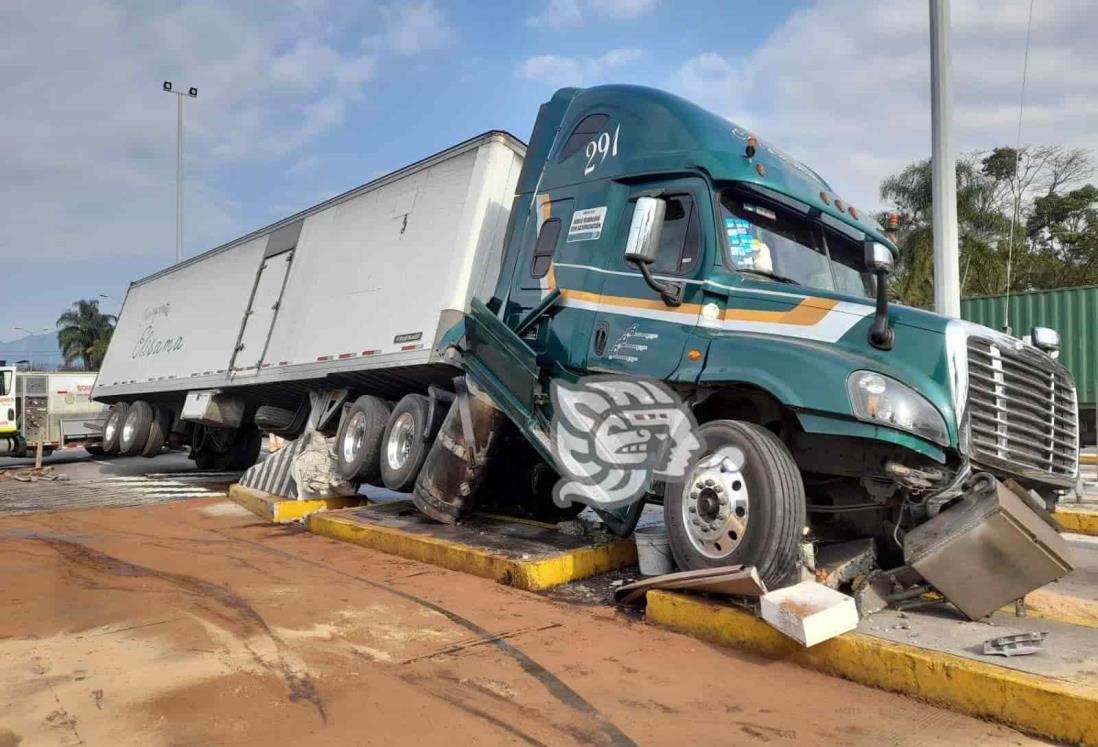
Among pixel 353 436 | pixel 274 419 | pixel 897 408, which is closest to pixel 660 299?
pixel 897 408

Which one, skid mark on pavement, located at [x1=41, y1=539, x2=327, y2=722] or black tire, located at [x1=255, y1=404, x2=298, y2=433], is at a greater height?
black tire, located at [x1=255, y1=404, x2=298, y2=433]

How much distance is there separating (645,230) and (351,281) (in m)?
5.27

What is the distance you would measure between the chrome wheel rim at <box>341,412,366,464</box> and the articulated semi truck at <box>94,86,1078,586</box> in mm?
27

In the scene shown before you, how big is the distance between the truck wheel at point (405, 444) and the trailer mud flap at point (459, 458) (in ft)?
1.77

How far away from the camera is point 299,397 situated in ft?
36.6

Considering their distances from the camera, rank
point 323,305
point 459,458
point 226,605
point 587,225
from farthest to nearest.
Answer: point 323,305, point 459,458, point 587,225, point 226,605

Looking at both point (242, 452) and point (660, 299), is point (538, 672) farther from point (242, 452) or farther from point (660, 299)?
point (242, 452)

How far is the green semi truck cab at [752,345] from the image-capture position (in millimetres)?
4445

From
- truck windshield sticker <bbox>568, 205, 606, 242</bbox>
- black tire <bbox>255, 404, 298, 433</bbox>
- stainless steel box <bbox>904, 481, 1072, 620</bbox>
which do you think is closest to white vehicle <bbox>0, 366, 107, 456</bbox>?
black tire <bbox>255, 404, 298, 433</bbox>

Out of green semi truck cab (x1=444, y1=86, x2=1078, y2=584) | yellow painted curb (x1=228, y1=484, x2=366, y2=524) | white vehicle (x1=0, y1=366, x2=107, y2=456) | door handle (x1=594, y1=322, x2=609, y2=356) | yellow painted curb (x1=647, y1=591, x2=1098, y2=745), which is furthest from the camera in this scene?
white vehicle (x1=0, y1=366, x2=107, y2=456)

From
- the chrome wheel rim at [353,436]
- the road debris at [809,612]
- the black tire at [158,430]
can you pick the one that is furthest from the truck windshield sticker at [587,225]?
the black tire at [158,430]

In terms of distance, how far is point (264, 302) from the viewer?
11.5 metres

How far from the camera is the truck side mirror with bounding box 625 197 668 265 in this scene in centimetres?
509

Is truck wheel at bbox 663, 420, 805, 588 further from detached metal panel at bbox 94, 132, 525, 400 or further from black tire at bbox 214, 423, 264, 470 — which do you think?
black tire at bbox 214, 423, 264, 470
